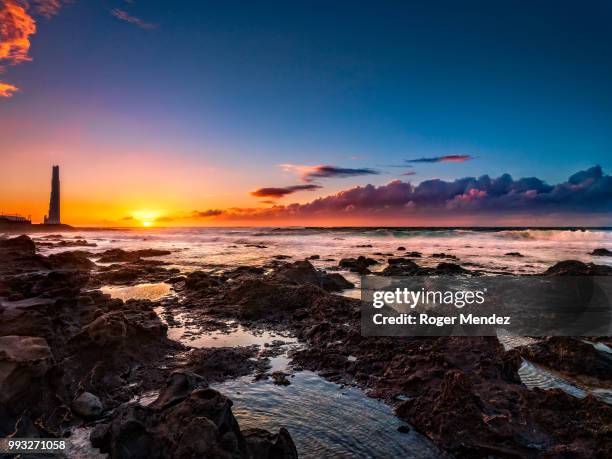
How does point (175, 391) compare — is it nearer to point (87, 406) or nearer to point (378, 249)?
point (87, 406)

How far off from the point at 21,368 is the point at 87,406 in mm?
1521

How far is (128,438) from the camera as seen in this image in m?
5.65

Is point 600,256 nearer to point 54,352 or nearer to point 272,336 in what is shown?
point 272,336

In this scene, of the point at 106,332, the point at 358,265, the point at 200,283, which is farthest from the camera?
the point at 358,265

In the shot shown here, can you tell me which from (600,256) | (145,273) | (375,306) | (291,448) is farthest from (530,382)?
(600,256)

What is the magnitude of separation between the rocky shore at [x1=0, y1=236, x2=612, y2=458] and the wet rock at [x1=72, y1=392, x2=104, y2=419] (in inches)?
0.9

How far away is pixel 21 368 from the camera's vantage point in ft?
22.2

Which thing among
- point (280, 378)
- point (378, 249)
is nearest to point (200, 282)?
point (280, 378)

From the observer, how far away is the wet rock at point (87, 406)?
7.55 metres

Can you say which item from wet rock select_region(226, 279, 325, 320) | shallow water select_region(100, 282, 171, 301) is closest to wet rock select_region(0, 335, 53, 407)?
wet rock select_region(226, 279, 325, 320)

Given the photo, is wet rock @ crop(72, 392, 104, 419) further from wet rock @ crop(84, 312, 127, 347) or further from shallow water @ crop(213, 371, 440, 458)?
shallow water @ crop(213, 371, 440, 458)

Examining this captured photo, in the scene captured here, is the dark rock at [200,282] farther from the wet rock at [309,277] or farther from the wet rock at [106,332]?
the wet rock at [106,332]

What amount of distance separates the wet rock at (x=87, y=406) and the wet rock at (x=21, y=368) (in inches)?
32.2

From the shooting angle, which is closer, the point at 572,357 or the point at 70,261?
the point at 572,357
